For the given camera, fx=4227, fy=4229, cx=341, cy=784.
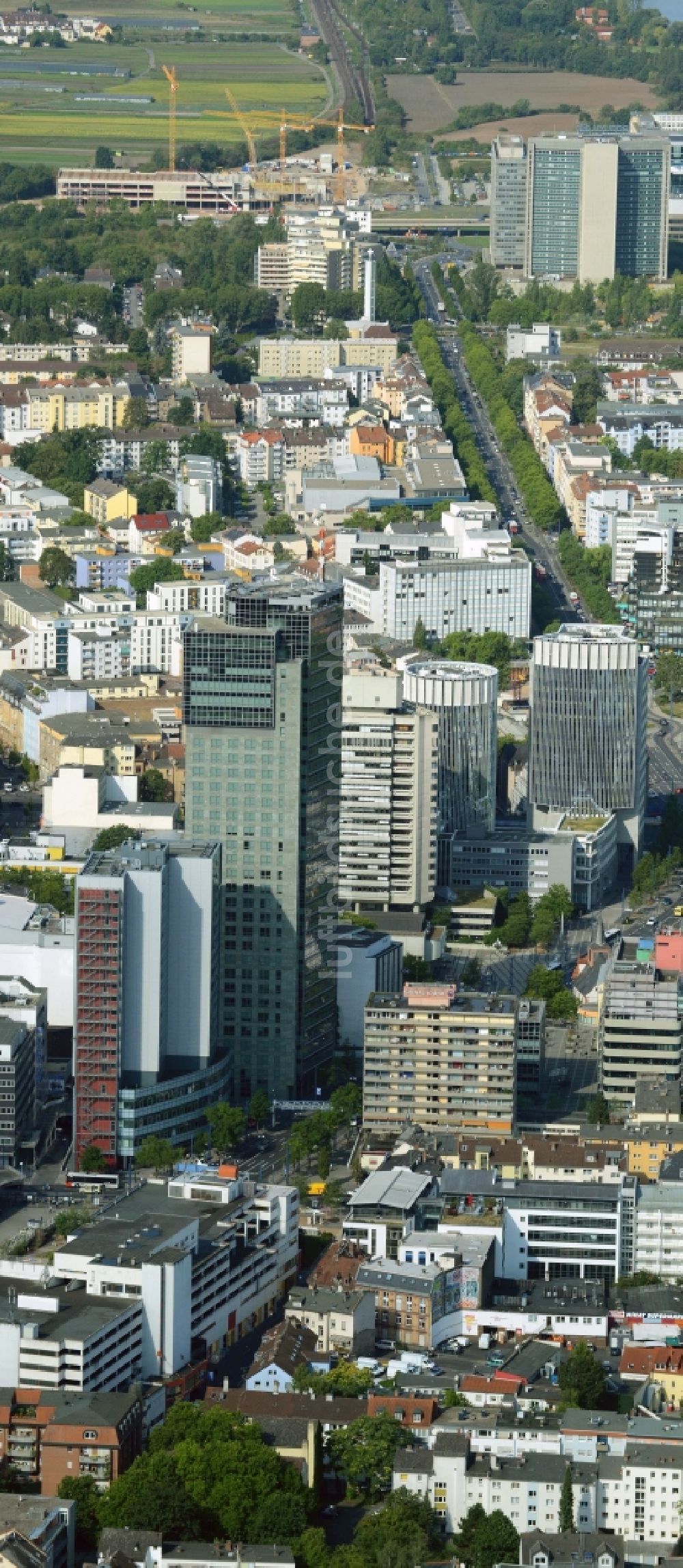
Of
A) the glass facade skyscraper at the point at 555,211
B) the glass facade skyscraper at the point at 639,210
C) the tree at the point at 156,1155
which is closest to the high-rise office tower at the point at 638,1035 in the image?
the tree at the point at 156,1155

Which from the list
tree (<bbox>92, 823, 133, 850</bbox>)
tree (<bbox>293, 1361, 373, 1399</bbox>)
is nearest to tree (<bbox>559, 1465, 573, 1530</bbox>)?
tree (<bbox>293, 1361, 373, 1399</bbox>)

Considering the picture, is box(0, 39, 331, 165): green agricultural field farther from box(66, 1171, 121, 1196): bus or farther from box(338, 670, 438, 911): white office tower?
box(66, 1171, 121, 1196): bus

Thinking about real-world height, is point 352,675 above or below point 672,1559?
above

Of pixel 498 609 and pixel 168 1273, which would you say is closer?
pixel 168 1273

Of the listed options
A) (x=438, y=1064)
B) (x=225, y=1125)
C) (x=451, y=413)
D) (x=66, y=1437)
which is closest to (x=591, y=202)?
(x=451, y=413)

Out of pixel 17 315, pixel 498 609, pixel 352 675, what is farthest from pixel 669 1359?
pixel 17 315

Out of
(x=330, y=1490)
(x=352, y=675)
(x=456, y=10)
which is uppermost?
(x=456, y=10)

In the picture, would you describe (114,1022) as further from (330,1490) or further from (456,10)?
(456,10)

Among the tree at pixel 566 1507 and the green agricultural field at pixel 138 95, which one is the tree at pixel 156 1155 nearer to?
the tree at pixel 566 1507
